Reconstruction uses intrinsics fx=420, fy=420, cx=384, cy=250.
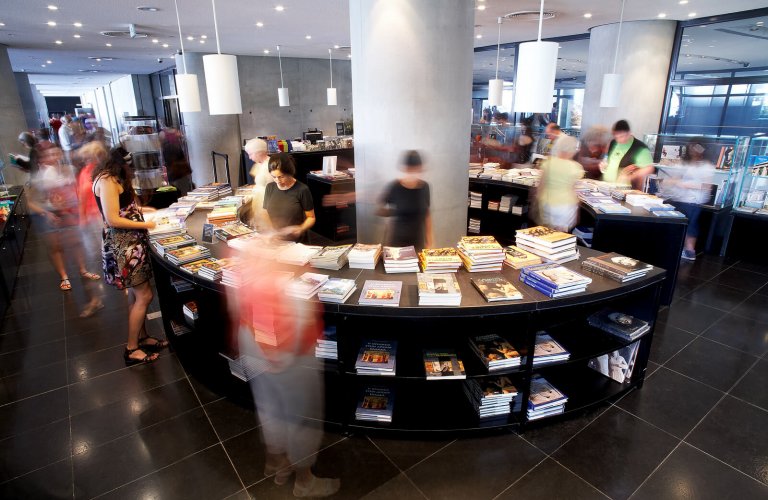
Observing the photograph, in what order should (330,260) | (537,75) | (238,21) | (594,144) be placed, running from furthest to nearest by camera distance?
(594,144) < (238,21) < (330,260) < (537,75)

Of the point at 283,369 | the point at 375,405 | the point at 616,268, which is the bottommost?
the point at 375,405

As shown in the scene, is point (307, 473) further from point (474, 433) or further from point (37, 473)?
point (37, 473)

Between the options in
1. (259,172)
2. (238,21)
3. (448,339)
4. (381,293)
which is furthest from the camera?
(238,21)

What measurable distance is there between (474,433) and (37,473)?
2751 mm

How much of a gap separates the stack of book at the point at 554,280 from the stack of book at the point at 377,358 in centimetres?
99

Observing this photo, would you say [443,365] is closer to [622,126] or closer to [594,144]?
[622,126]

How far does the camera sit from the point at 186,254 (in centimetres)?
314

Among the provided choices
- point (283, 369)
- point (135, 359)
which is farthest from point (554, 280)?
point (135, 359)

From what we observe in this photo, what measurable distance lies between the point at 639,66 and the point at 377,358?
731cm

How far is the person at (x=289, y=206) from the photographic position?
3891mm

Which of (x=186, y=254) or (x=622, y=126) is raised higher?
(x=622, y=126)

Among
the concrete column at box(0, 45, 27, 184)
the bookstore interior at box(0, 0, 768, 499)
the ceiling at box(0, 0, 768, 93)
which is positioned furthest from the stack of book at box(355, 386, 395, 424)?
the concrete column at box(0, 45, 27, 184)

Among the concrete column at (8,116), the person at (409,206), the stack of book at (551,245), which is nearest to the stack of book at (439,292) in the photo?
the stack of book at (551,245)

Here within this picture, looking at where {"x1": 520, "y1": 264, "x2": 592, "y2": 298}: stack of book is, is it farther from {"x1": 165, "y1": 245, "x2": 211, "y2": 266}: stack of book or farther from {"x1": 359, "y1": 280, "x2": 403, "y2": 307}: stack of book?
{"x1": 165, "y1": 245, "x2": 211, "y2": 266}: stack of book
